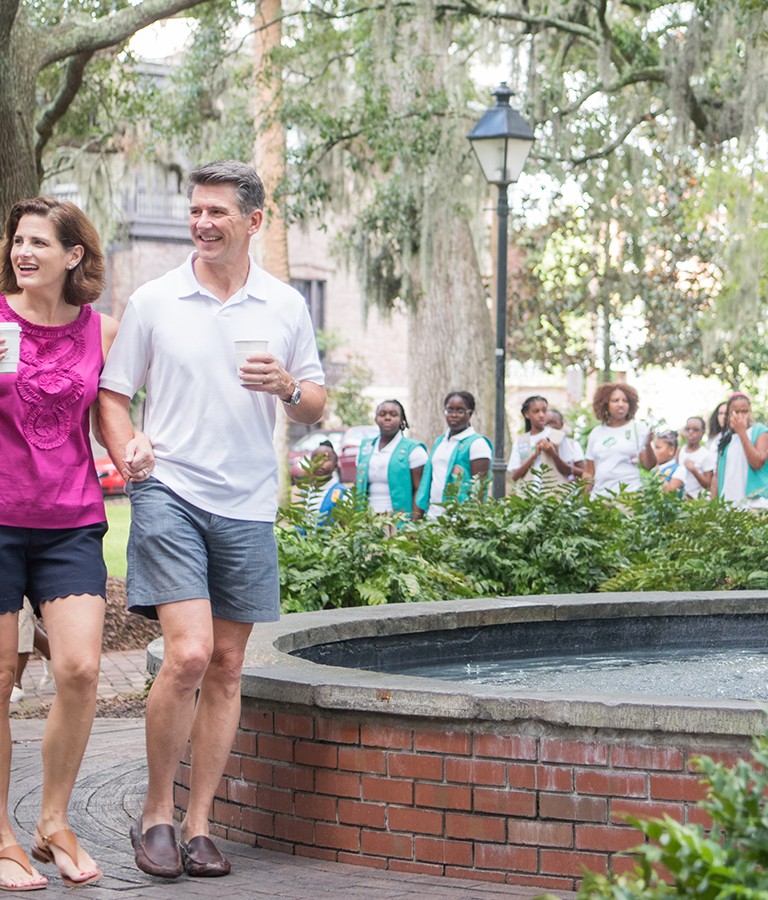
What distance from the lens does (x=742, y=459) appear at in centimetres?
1130

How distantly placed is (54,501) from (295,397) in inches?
30.3

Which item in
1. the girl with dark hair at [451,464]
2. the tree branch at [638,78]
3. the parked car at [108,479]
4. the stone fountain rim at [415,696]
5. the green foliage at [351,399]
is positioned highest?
the tree branch at [638,78]

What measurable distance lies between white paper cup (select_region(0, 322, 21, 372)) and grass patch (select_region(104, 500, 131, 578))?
9192mm

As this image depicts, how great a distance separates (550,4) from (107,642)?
38.9 ft

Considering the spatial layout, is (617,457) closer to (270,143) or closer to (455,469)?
(455,469)

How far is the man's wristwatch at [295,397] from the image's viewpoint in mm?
4492

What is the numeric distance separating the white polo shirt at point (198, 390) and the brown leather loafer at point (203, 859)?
958 mm

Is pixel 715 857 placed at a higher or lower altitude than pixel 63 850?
higher

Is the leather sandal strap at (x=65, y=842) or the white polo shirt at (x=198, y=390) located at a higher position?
the white polo shirt at (x=198, y=390)

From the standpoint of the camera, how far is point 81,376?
14.6 feet

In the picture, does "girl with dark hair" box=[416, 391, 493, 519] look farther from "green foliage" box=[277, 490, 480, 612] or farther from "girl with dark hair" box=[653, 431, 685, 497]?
"girl with dark hair" box=[653, 431, 685, 497]

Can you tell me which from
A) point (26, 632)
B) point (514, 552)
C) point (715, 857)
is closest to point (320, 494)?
point (514, 552)

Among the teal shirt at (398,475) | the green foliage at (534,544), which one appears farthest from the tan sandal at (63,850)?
the teal shirt at (398,475)

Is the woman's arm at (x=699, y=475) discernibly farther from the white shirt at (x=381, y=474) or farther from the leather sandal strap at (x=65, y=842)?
the leather sandal strap at (x=65, y=842)
